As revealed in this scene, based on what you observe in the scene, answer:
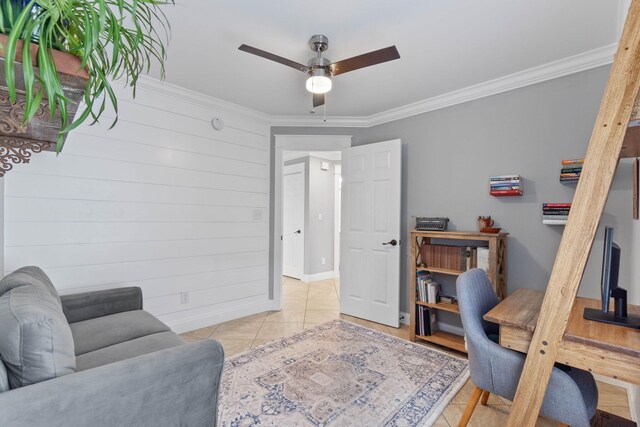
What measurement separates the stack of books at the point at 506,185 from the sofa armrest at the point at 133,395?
259 cm

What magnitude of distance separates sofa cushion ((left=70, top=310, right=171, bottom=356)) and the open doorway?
3.50 metres

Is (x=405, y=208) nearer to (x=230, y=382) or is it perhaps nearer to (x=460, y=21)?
(x=460, y=21)

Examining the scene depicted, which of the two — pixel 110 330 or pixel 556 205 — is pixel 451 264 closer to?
pixel 556 205

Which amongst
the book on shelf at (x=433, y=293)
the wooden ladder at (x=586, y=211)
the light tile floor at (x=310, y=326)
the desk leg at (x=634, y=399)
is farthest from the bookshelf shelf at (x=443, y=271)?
the wooden ladder at (x=586, y=211)

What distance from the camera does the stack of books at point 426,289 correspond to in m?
2.95

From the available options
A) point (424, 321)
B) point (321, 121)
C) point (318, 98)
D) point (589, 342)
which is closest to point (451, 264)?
point (424, 321)

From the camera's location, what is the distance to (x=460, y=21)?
1945mm

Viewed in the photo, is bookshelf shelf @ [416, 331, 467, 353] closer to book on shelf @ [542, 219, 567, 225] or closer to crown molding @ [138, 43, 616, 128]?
book on shelf @ [542, 219, 567, 225]

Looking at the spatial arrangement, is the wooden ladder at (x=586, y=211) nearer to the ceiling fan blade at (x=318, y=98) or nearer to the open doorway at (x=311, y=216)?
the ceiling fan blade at (x=318, y=98)

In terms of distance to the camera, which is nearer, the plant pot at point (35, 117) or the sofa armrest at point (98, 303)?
A: the plant pot at point (35, 117)

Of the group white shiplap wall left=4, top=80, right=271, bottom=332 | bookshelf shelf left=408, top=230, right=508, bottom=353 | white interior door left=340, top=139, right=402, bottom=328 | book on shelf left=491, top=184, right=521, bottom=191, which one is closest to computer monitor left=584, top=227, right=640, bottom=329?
bookshelf shelf left=408, top=230, right=508, bottom=353

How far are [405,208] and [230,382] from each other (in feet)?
8.03

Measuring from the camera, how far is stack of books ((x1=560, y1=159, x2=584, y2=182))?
2330mm

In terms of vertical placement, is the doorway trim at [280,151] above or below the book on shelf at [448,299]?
above
